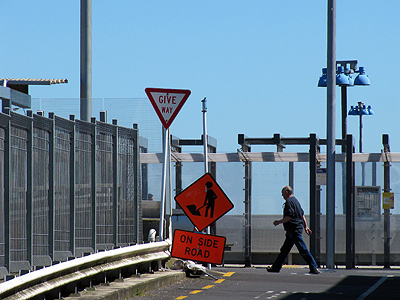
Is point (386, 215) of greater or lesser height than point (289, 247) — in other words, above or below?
above

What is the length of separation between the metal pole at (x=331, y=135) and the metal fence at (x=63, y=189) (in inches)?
360

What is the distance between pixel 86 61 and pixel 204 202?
123 inches

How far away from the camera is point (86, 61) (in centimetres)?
1498

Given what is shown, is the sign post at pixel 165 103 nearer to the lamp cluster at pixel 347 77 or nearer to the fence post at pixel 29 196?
the fence post at pixel 29 196

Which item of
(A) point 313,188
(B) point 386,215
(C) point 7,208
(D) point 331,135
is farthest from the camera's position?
(B) point 386,215

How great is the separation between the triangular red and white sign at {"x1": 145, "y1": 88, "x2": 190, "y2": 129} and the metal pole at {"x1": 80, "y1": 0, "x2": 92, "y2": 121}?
4.55 ft

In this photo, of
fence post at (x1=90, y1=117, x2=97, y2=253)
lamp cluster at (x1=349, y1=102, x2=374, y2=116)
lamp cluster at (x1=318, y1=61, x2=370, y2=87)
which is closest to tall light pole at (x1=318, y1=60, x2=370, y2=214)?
lamp cluster at (x1=318, y1=61, x2=370, y2=87)

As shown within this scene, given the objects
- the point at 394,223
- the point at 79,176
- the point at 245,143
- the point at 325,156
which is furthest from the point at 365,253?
the point at 79,176

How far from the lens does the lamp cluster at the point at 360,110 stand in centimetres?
3850

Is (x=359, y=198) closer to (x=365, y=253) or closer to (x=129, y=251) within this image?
(x=365, y=253)

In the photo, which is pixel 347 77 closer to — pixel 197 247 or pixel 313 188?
pixel 313 188

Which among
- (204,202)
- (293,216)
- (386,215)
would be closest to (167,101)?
(204,202)

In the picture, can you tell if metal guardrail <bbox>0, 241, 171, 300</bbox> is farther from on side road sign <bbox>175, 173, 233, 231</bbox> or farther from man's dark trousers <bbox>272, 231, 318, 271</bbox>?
man's dark trousers <bbox>272, 231, 318, 271</bbox>

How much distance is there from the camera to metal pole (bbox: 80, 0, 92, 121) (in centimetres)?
1481
